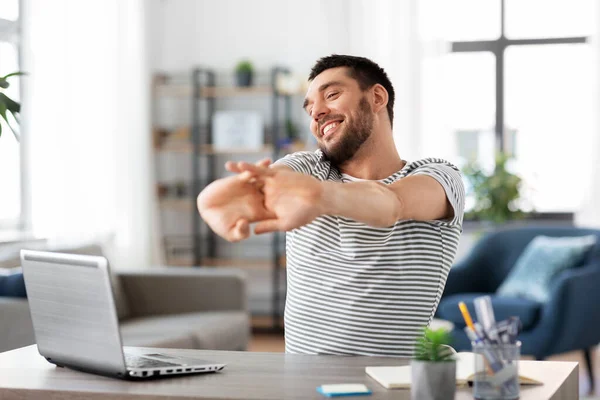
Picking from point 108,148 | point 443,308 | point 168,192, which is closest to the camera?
point 443,308

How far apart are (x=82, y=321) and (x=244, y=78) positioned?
475 centimetres

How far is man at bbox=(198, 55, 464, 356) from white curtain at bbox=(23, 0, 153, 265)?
11.1ft

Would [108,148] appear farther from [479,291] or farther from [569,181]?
[569,181]

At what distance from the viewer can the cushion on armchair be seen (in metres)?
4.61

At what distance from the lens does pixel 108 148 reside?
5668 millimetres

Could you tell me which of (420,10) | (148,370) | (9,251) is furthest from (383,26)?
(148,370)

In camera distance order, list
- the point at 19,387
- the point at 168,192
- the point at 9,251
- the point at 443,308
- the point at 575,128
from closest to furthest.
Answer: the point at 19,387 → the point at 9,251 → the point at 443,308 → the point at 575,128 → the point at 168,192

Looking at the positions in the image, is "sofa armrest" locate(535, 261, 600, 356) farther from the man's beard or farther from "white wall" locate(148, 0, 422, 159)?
the man's beard

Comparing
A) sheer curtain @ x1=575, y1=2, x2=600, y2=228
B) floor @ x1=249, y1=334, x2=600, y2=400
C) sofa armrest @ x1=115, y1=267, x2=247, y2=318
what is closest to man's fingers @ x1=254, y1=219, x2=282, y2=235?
sofa armrest @ x1=115, y1=267, x2=247, y2=318

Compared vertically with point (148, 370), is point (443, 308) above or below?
below

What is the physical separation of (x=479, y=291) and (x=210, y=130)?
2.41 m

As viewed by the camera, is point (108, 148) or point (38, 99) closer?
point (38, 99)

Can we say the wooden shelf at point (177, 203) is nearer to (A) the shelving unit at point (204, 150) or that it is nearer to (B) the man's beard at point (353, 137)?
(A) the shelving unit at point (204, 150)

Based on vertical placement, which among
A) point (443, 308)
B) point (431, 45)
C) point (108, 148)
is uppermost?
point (431, 45)
